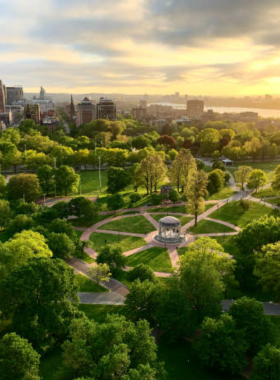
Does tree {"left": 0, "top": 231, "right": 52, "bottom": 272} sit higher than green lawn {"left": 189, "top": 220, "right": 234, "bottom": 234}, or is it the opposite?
tree {"left": 0, "top": 231, "right": 52, "bottom": 272}

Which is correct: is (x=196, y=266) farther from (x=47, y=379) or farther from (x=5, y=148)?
(x=5, y=148)

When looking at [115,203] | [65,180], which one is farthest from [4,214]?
[65,180]

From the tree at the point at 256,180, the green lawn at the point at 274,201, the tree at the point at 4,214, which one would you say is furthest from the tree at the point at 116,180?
the green lawn at the point at 274,201

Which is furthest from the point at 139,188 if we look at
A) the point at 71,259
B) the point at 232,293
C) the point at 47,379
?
the point at 47,379

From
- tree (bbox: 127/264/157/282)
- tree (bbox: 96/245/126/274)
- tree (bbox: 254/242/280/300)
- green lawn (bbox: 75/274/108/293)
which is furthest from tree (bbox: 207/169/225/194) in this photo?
green lawn (bbox: 75/274/108/293)

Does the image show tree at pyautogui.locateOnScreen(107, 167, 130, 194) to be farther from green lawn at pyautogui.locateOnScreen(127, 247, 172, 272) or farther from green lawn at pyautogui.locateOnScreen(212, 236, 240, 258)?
green lawn at pyautogui.locateOnScreen(212, 236, 240, 258)
